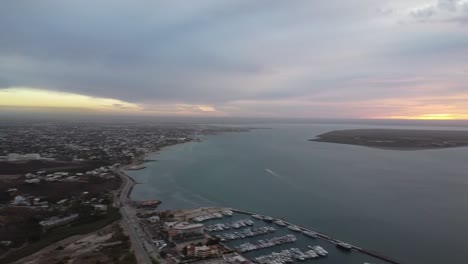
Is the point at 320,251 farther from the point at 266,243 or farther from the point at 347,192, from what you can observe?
the point at 347,192

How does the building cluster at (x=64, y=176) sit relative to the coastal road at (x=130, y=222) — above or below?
above

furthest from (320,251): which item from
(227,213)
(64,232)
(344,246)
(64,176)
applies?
(64,176)

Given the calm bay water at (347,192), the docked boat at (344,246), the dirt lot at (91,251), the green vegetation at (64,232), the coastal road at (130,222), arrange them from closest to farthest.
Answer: the dirt lot at (91,251) < the coastal road at (130,222) < the green vegetation at (64,232) < the docked boat at (344,246) < the calm bay water at (347,192)

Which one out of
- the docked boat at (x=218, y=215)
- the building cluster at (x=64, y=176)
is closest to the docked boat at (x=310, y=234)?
the docked boat at (x=218, y=215)

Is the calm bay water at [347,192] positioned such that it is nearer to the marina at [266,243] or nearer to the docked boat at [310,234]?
the docked boat at [310,234]

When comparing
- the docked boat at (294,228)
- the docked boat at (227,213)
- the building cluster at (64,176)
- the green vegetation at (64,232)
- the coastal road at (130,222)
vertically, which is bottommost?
the green vegetation at (64,232)
